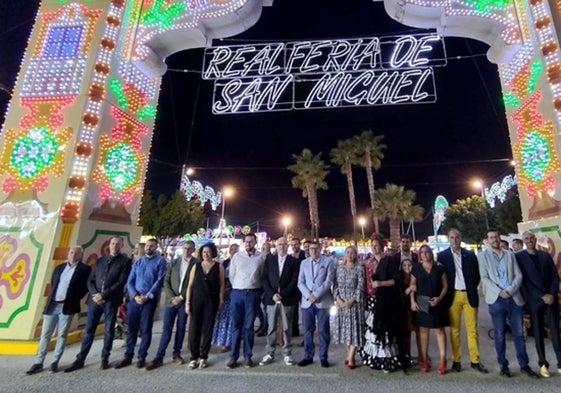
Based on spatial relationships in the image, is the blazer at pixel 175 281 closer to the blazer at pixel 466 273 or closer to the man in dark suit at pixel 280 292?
the man in dark suit at pixel 280 292

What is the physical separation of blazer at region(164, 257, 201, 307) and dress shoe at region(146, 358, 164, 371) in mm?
825

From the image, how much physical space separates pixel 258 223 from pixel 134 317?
2127 inches

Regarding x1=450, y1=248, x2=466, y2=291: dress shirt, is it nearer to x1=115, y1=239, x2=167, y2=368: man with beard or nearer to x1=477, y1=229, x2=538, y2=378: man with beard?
x1=477, y1=229, x2=538, y2=378: man with beard

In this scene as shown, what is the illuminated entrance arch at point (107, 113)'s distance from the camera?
6.04 metres

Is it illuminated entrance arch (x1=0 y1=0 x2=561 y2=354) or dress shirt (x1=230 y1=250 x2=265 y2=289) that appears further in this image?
illuminated entrance arch (x1=0 y1=0 x2=561 y2=354)

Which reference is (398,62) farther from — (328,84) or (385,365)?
(385,365)

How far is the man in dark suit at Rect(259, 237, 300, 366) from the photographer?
16.9ft

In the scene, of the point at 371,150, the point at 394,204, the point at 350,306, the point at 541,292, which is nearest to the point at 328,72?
the point at 350,306

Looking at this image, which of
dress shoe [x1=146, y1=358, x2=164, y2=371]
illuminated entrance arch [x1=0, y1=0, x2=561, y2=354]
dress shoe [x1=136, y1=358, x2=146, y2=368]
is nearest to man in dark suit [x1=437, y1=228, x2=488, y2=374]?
illuminated entrance arch [x1=0, y1=0, x2=561, y2=354]

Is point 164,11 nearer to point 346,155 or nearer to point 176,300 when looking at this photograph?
point 176,300

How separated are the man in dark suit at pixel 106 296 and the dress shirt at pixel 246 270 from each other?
1772 millimetres

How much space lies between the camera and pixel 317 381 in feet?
14.1

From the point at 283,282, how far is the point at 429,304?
90.0 inches

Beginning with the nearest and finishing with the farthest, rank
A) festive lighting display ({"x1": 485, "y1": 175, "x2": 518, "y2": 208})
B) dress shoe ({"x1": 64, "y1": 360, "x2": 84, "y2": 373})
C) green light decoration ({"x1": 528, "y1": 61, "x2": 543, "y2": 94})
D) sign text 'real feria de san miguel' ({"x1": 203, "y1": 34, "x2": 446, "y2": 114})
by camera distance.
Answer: dress shoe ({"x1": 64, "y1": 360, "x2": 84, "y2": 373}) < green light decoration ({"x1": 528, "y1": 61, "x2": 543, "y2": 94}) < sign text 'real feria de san miguel' ({"x1": 203, "y1": 34, "x2": 446, "y2": 114}) < festive lighting display ({"x1": 485, "y1": 175, "x2": 518, "y2": 208})
